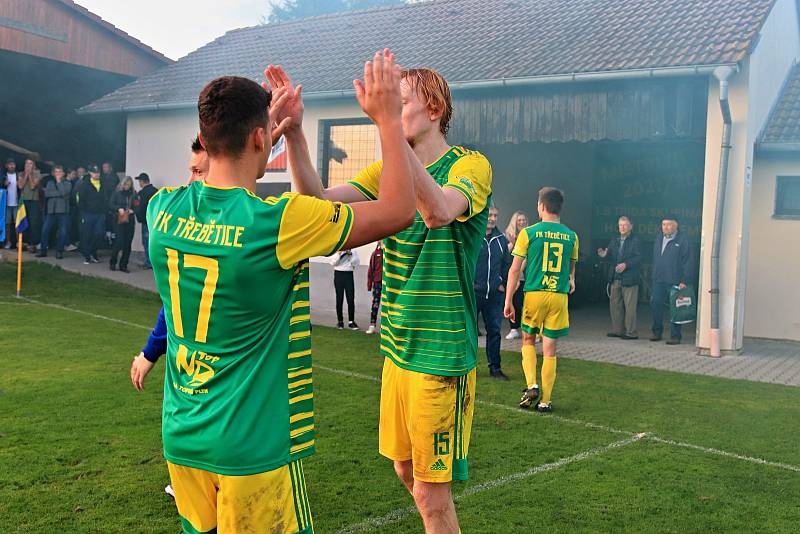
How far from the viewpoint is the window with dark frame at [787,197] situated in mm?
14102

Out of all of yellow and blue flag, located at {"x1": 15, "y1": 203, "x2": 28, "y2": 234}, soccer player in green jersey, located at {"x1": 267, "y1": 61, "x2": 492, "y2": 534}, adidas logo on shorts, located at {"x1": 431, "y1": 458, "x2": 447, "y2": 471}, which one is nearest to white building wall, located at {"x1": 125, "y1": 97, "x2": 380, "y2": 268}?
yellow and blue flag, located at {"x1": 15, "y1": 203, "x2": 28, "y2": 234}

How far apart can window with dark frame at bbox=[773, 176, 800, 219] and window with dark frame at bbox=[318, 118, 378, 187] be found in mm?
7344

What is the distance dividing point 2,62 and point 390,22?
991 centimetres

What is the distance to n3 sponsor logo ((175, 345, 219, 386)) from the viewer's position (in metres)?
2.40

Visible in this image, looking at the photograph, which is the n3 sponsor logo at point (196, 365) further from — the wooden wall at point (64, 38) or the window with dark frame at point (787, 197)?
the wooden wall at point (64, 38)

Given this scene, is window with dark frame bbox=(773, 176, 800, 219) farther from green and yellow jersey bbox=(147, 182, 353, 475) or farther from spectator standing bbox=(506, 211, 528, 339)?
green and yellow jersey bbox=(147, 182, 353, 475)

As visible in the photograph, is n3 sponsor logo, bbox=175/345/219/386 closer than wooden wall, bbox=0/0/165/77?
Yes

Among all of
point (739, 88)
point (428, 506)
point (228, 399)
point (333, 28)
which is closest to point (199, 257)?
point (228, 399)

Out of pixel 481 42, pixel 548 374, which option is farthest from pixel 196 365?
pixel 481 42

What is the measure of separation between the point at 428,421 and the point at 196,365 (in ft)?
4.36

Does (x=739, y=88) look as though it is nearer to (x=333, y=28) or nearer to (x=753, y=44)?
(x=753, y=44)

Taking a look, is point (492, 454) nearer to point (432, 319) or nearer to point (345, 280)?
point (432, 319)

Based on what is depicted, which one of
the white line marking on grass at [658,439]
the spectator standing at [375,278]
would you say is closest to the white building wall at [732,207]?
the spectator standing at [375,278]

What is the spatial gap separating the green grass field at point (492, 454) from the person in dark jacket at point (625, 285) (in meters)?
3.67
